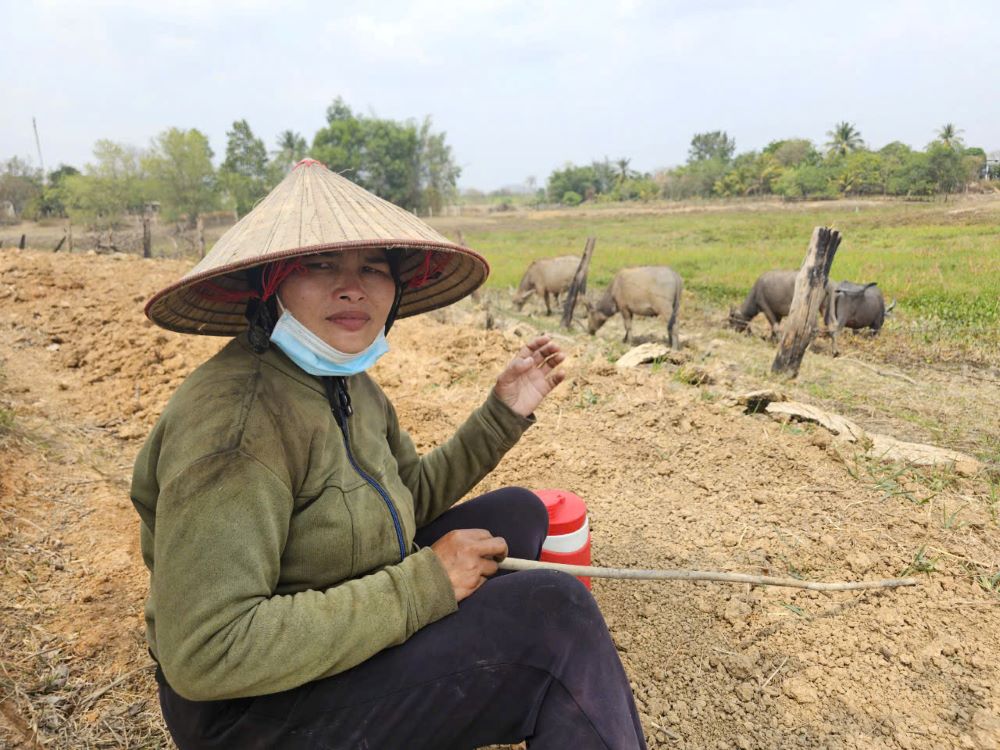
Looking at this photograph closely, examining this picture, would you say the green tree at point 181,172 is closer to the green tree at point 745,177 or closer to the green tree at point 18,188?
the green tree at point 18,188

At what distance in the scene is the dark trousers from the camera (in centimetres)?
109

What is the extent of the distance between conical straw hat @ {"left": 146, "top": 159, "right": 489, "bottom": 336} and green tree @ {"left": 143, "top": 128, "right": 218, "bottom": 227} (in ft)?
123

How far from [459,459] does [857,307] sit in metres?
8.94

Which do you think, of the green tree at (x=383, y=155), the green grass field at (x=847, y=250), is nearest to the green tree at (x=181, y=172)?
the green tree at (x=383, y=155)

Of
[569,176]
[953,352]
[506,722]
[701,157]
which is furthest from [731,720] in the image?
[701,157]

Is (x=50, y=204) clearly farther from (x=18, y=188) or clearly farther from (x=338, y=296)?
(x=338, y=296)

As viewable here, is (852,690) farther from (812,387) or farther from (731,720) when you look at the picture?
(812,387)

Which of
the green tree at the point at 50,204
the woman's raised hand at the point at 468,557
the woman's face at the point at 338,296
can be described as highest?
the green tree at the point at 50,204

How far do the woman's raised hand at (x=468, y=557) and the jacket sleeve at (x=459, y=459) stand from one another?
0.46 metres

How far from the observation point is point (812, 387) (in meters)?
5.90

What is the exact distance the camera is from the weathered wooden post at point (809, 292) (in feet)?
18.9

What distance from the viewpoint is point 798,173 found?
17.6 metres

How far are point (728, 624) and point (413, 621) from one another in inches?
59.2

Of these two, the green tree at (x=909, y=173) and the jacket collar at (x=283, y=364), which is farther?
the green tree at (x=909, y=173)
